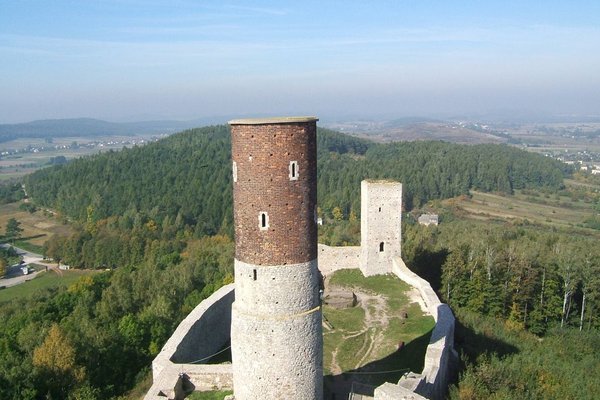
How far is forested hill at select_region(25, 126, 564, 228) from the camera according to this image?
3000 inches

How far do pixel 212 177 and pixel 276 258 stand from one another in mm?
71869

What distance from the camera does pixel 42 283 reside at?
57281mm

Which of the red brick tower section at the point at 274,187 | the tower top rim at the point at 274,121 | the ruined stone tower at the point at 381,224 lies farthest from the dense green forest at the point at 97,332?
the tower top rim at the point at 274,121

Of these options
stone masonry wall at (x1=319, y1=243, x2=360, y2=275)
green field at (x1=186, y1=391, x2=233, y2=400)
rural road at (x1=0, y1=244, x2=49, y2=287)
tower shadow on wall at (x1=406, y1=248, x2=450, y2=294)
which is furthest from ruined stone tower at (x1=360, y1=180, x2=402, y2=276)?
rural road at (x1=0, y1=244, x2=49, y2=287)

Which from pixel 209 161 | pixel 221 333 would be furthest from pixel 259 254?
pixel 209 161

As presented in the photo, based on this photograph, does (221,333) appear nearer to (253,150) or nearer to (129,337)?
(129,337)

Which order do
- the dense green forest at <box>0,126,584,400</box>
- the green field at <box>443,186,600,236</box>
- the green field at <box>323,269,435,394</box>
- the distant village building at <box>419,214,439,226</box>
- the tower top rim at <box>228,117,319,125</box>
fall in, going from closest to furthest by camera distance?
the tower top rim at <box>228,117,319,125</box> < the green field at <box>323,269,435,394</box> < the dense green forest at <box>0,126,584,400</box> < the distant village building at <box>419,214,439,226</box> < the green field at <box>443,186,600,236</box>

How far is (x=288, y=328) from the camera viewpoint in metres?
13.4

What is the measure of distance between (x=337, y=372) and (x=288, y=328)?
6.50 m

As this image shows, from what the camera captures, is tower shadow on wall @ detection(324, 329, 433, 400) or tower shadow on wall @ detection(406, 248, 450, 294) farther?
tower shadow on wall @ detection(406, 248, 450, 294)

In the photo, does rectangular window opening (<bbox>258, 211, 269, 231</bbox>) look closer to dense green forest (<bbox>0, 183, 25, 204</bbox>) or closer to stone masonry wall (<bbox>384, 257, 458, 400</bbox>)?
stone masonry wall (<bbox>384, 257, 458, 400</bbox>)

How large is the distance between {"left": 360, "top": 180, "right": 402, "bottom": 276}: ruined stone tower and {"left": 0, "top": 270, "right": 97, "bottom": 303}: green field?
3540 centimetres

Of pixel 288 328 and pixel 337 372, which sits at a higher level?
pixel 288 328

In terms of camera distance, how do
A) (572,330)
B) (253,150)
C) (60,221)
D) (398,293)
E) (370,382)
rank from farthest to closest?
1. (60,221)
2. (572,330)
3. (398,293)
4. (370,382)
5. (253,150)
